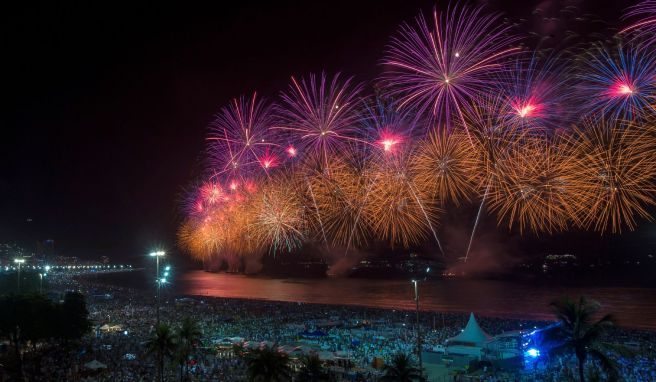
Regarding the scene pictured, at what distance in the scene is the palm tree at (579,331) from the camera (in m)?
13.9

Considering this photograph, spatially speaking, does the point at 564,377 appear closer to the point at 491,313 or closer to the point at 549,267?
the point at 491,313

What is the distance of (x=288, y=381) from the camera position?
17.8 metres

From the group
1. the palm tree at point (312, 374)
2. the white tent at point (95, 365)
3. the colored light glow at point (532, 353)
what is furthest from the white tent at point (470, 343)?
the white tent at point (95, 365)

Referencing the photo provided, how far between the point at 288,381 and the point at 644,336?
2516 cm

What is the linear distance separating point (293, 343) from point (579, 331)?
18.3m

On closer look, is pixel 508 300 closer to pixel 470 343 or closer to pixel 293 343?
pixel 293 343

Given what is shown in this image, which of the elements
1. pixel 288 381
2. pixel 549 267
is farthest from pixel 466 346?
pixel 549 267

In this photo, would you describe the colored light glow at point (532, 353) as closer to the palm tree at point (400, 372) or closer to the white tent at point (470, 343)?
the white tent at point (470, 343)

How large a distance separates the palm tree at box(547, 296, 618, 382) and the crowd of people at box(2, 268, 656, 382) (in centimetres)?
377

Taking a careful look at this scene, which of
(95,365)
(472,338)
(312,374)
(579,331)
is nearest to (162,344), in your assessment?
(95,365)

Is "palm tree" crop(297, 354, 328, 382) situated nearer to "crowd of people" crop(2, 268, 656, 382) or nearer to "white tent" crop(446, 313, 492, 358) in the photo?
"crowd of people" crop(2, 268, 656, 382)

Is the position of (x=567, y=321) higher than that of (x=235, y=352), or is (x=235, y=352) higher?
(x=567, y=321)

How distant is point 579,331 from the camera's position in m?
14.0

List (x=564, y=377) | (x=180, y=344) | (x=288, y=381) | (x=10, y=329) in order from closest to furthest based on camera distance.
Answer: (x=288, y=381), (x=564, y=377), (x=180, y=344), (x=10, y=329)
